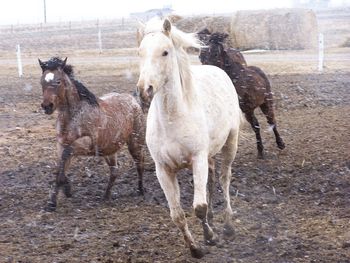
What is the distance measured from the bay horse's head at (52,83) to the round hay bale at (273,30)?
23447 millimetres

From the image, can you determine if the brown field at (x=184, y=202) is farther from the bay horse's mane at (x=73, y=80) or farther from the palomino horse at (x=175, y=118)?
the bay horse's mane at (x=73, y=80)

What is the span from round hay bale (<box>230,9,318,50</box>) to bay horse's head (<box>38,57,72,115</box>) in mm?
23447

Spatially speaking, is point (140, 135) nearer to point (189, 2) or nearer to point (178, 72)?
point (178, 72)

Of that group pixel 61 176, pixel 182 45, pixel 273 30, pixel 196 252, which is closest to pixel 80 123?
pixel 61 176

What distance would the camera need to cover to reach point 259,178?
8.53m

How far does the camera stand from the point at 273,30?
3070 cm

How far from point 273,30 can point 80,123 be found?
24.3 meters

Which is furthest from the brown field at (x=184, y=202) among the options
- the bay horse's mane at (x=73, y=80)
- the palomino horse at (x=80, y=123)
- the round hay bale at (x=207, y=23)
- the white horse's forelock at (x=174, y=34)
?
the round hay bale at (x=207, y=23)

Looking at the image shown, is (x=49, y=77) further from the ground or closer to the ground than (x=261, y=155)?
further from the ground

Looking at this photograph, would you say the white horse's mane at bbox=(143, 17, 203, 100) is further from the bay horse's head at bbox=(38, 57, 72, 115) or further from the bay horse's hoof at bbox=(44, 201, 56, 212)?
the bay horse's hoof at bbox=(44, 201, 56, 212)

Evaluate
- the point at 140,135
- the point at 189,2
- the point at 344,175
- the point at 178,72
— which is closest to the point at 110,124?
the point at 140,135

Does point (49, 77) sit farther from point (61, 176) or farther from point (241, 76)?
point (241, 76)

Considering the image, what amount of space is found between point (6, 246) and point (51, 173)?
3034 millimetres

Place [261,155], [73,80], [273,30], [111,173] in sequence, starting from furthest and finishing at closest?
[273,30], [261,155], [111,173], [73,80]
